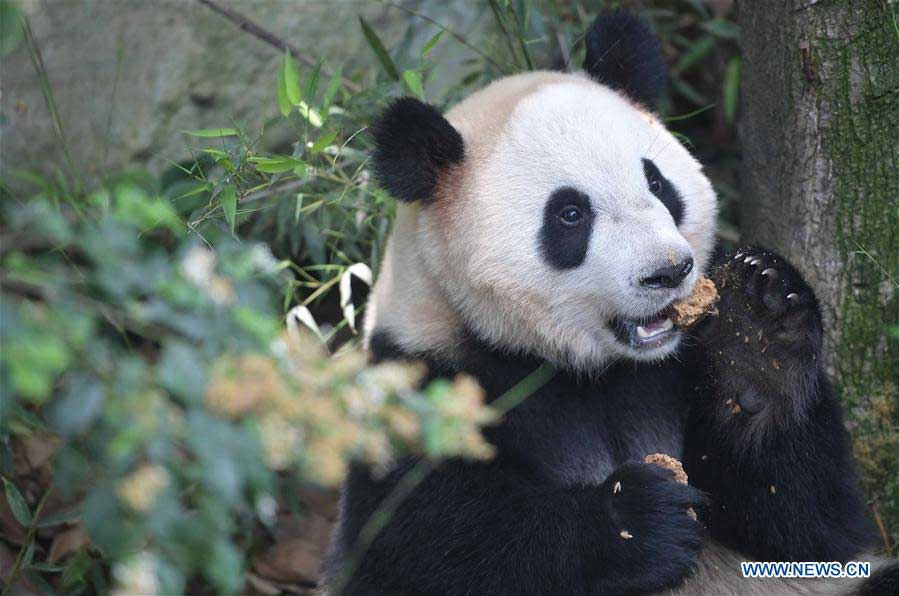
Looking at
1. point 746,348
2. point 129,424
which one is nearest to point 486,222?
point 746,348

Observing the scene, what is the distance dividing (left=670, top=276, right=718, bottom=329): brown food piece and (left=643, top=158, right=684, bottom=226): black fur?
23 centimetres

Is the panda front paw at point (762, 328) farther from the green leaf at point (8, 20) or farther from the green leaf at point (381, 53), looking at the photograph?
the green leaf at point (8, 20)

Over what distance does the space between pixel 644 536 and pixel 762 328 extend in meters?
0.73

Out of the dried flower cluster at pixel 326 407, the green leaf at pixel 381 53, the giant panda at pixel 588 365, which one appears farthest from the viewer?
the green leaf at pixel 381 53

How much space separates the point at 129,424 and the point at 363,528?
5.13 feet

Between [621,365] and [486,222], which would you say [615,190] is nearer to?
[486,222]

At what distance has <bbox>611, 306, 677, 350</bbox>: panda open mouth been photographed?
2826 mm

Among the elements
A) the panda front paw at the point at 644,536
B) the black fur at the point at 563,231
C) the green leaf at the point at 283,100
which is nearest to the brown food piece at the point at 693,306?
the black fur at the point at 563,231

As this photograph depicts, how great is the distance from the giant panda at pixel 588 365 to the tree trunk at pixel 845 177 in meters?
0.46

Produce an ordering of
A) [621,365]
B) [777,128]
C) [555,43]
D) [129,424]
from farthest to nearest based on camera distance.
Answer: [555,43] → [777,128] → [621,365] → [129,424]

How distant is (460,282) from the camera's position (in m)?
Answer: 2.87

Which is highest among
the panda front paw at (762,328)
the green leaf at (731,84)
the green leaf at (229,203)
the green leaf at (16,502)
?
the green leaf at (229,203)

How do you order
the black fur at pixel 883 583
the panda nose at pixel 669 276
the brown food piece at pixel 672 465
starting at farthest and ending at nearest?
1. the black fur at pixel 883 583
2. the brown food piece at pixel 672 465
3. the panda nose at pixel 669 276

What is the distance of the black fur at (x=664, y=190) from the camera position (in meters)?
2.88
